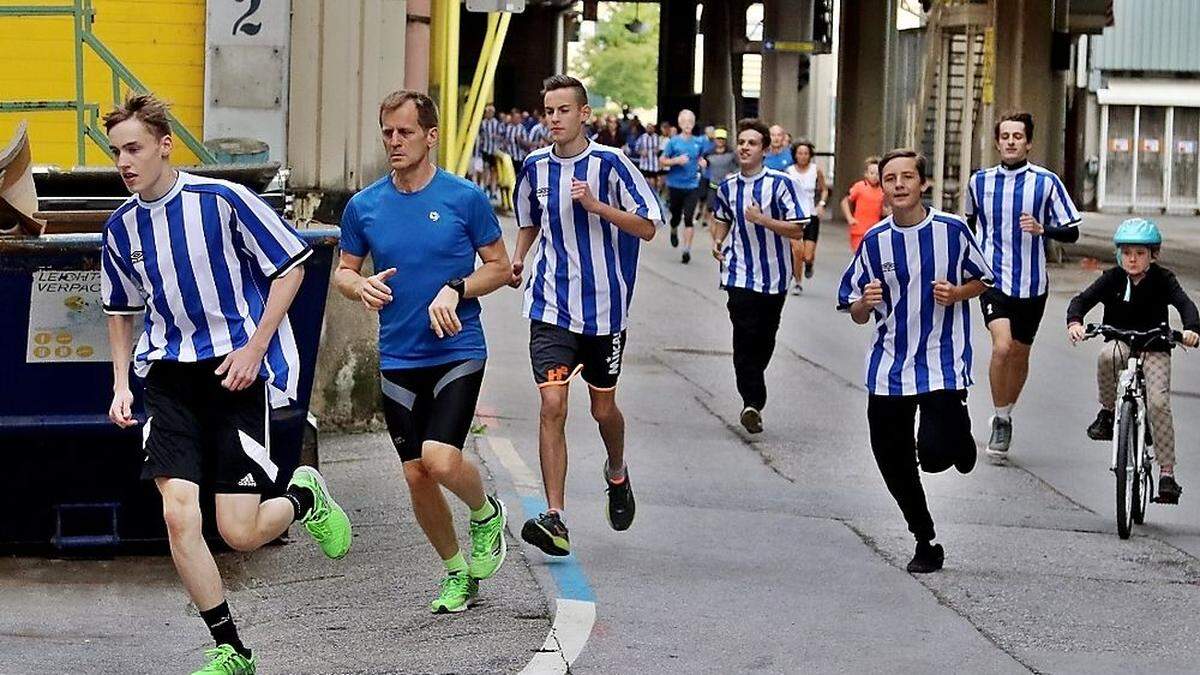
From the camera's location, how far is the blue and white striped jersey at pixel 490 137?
4166 centimetres

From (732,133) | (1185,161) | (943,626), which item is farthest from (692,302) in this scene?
(732,133)

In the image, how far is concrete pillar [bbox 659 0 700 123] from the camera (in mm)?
64938

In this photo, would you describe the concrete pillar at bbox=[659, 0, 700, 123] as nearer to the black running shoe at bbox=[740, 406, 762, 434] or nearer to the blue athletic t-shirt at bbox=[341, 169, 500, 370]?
the black running shoe at bbox=[740, 406, 762, 434]

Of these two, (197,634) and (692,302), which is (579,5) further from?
(197,634)

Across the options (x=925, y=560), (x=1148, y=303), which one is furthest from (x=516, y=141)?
(x=925, y=560)

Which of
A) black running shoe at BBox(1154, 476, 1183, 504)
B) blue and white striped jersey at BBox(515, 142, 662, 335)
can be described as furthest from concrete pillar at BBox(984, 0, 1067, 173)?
blue and white striped jersey at BBox(515, 142, 662, 335)

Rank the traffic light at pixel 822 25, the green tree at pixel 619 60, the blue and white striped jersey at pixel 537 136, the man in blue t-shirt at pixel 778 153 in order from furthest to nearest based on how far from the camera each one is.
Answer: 1. the green tree at pixel 619 60
2. the blue and white striped jersey at pixel 537 136
3. the traffic light at pixel 822 25
4. the man in blue t-shirt at pixel 778 153

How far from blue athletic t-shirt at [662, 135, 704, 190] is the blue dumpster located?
2050 cm

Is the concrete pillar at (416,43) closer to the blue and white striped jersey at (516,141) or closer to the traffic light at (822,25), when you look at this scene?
the traffic light at (822,25)

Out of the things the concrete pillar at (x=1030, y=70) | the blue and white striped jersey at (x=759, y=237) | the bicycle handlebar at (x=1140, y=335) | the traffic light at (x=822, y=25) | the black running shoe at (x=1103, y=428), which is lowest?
the black running shoe at (x=1103, y=428)

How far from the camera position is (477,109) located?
39.1ft

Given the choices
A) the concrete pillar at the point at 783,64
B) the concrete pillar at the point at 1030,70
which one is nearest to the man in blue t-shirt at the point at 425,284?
the concrete pillar at the point at 1030,70

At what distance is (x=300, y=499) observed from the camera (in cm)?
703

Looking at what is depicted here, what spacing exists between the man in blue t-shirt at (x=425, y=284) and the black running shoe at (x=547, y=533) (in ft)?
2.56
